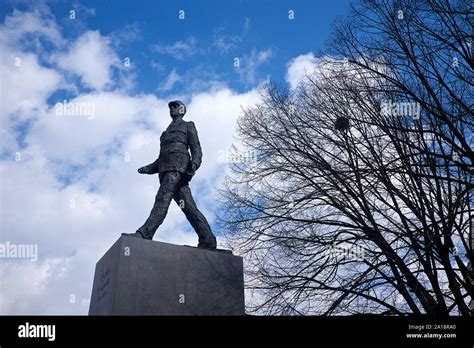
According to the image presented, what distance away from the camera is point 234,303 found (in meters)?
7.19

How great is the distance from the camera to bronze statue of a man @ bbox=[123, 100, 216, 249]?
7453mm

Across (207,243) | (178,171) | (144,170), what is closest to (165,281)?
(207,243)

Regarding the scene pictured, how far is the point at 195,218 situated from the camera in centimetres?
773

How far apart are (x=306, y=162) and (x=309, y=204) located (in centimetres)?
83

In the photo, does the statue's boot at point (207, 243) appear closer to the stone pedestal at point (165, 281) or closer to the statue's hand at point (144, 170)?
the stone pedestal at point (165, 281)

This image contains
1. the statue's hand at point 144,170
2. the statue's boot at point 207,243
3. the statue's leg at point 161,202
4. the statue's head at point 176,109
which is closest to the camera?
the statue's leg at point 161,202

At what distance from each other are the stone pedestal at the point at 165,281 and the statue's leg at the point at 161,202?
0.31 meters

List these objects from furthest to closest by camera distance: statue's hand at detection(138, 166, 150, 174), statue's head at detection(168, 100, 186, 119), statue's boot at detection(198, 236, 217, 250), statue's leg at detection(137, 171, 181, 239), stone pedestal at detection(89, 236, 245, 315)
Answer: statue's head at detection(168, 100, 186, 119) < statue's hand at detection(138, 166, 150, 174) < statue's boot at detection(198, 236, 217, 250) < statue's leg at detection(137, 171, 181, 239) < stone pedestal at detection(89, 236, 245, 315)

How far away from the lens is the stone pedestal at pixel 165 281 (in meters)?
6.36
